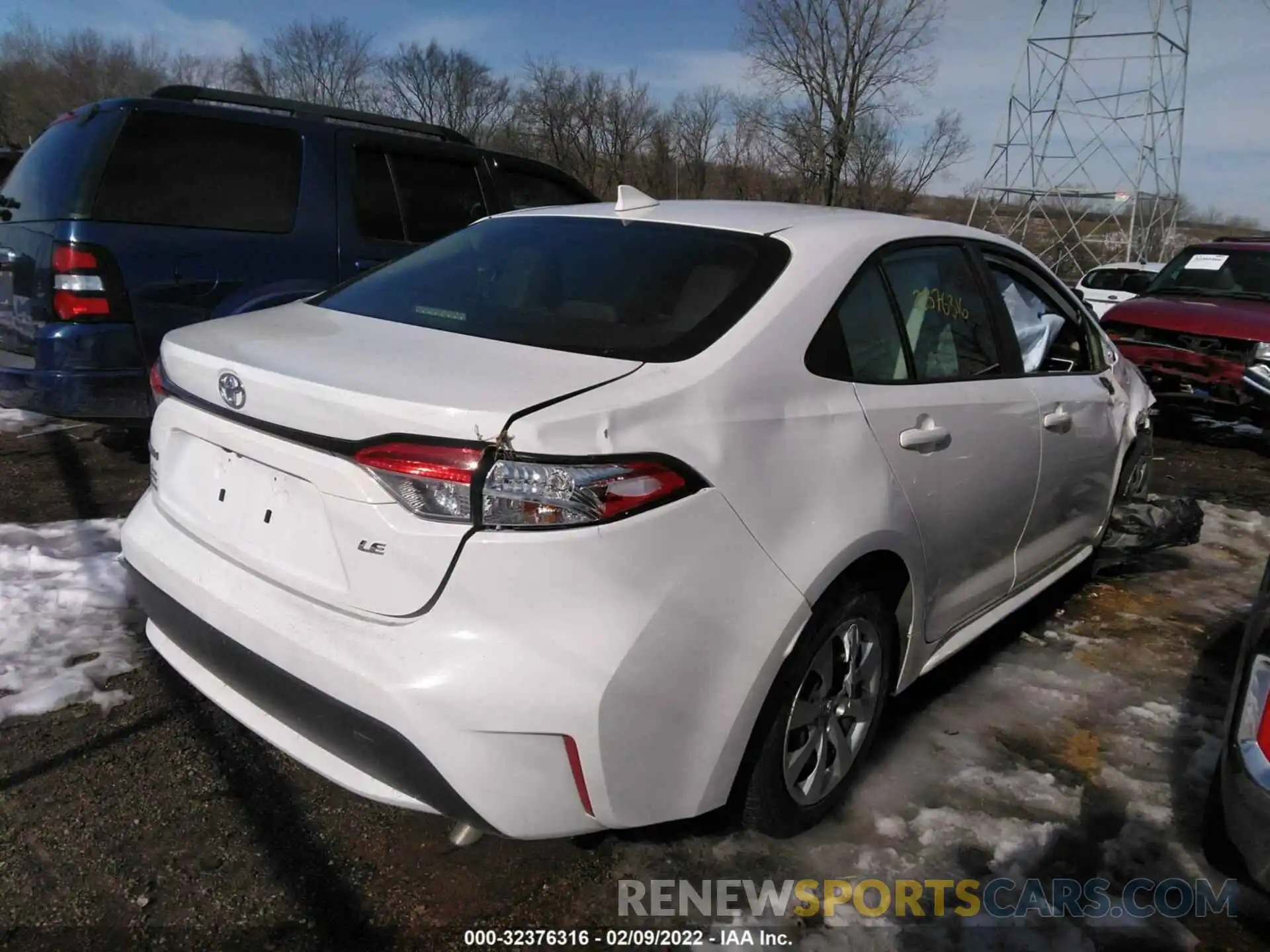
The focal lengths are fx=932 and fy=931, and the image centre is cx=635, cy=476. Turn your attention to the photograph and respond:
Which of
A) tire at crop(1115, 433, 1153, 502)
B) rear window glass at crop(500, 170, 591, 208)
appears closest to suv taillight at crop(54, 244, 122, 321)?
rear window glass at crop(500, 170, 591, 208)

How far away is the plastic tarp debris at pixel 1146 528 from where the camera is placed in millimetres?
4305

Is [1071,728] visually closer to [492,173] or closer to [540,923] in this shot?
[540,923]

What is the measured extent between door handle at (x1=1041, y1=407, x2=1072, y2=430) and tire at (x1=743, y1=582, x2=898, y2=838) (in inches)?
43.4

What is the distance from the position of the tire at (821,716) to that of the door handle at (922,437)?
0.40 meters

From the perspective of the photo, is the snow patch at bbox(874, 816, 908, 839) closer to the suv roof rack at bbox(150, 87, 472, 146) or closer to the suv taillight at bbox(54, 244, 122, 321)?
the suv taillight at bbox(54, 244, 122, 321)

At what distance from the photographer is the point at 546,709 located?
70.0 inches

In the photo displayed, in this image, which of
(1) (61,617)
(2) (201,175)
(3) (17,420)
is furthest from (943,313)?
(3) (17,420)

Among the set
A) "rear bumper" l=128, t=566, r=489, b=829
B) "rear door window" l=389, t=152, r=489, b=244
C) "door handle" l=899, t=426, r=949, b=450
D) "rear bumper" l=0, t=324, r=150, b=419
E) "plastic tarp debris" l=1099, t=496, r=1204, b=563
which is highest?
"rear door window" l=389, t=152, r=489, b=244

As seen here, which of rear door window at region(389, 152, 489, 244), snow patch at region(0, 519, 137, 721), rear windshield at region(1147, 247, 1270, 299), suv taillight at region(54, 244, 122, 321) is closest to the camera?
snow patch at region(0, 519, 137, 721)

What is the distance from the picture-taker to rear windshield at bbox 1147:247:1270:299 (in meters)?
8.16

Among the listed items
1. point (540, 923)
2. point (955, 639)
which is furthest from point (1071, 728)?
point (540, 923)

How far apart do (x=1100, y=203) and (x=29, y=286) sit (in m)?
21.3

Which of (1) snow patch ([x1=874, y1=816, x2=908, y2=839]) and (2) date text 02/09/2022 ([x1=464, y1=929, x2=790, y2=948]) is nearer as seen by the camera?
(2) date text 02/09/2022 ([x1=464, y1=929, x2=790, y2=948])

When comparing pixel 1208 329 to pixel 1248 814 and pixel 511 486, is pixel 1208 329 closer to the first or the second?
pixel 1248 814
